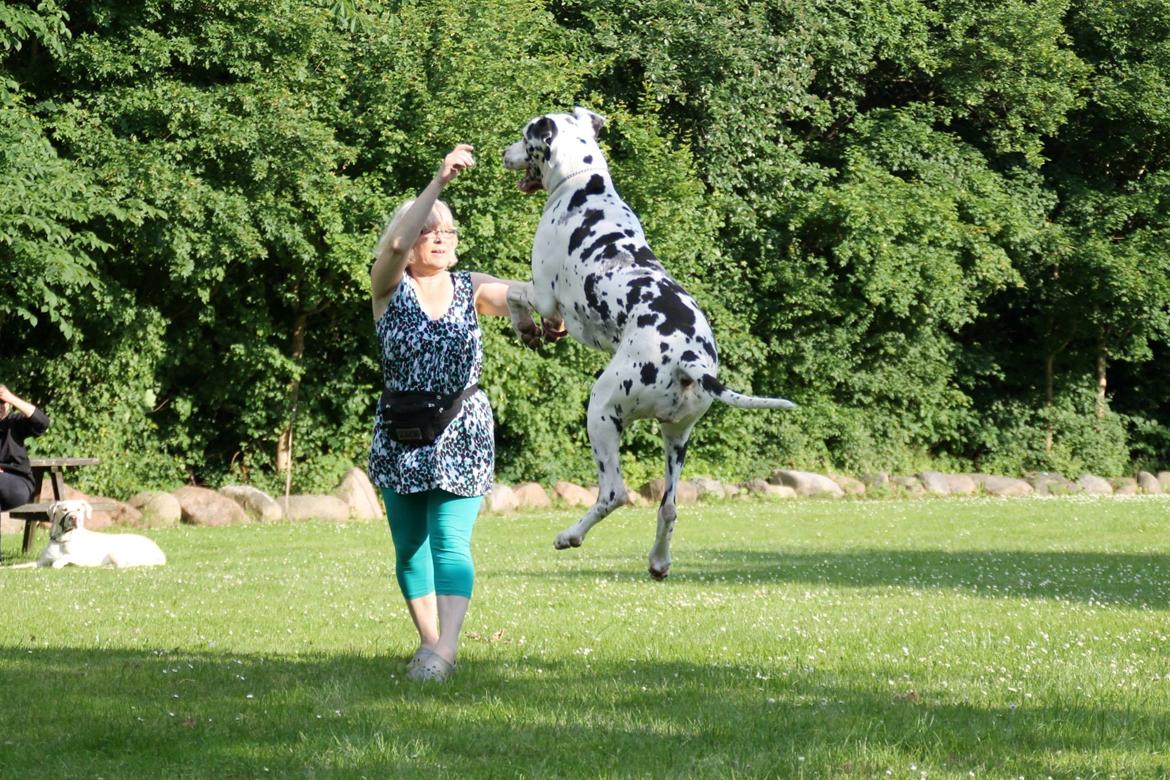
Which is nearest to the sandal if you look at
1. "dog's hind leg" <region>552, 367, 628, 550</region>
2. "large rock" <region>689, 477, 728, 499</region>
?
"dog's hind leg" <region>552, 367, 628, 550</region>

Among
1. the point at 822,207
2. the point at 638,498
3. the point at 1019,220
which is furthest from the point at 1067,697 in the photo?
the point at 1019,220

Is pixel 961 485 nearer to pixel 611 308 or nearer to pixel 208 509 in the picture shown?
pixel 208 509

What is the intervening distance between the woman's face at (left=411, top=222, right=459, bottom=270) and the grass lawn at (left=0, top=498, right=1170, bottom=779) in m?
1.94

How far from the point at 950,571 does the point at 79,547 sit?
27.2ft

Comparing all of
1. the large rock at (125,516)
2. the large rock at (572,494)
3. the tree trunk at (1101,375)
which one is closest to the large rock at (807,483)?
the large rock at (572,494)

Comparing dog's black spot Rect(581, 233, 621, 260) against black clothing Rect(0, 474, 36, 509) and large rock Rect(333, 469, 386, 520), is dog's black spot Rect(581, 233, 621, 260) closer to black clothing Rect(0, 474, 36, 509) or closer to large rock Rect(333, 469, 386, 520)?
black clothing Rect(0, 474, 36, 509)

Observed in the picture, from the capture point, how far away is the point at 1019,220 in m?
29.3

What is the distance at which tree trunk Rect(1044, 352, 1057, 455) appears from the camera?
103 ft

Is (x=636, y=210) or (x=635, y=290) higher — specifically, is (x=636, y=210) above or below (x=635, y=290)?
above

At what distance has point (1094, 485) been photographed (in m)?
29.5

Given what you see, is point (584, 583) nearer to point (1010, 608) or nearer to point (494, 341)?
point (1010, 608)

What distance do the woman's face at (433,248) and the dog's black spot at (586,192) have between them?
1.21m

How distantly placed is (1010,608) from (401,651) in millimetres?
4441

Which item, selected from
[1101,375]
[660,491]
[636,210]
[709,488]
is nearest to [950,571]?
[660,491]
